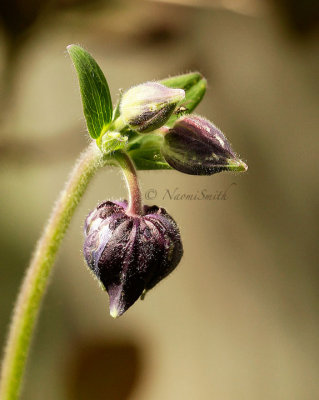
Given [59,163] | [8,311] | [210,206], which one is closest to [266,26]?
[210,206]

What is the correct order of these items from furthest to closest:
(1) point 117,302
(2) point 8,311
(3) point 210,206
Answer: (3) point 210,206, (2) point 8,311, (1) point 117,302

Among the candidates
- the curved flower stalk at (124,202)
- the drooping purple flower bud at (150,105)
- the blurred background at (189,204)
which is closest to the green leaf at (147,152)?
the curved flower stalk at (124,202)

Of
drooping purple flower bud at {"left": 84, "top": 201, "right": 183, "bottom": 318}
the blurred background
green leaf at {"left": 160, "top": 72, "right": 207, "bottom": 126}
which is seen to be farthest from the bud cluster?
the blurred background

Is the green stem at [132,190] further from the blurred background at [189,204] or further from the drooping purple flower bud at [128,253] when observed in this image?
the blurred background at [189,204]

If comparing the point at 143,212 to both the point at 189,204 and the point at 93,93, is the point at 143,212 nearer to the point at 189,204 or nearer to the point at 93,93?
the point at 93,93

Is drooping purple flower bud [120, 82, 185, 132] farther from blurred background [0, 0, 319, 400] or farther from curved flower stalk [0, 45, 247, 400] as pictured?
blurred background [0, 0, 319, 400]

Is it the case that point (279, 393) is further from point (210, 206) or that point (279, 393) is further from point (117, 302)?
point (117, 302)

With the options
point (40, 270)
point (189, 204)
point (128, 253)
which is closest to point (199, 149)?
point (128, 253)
